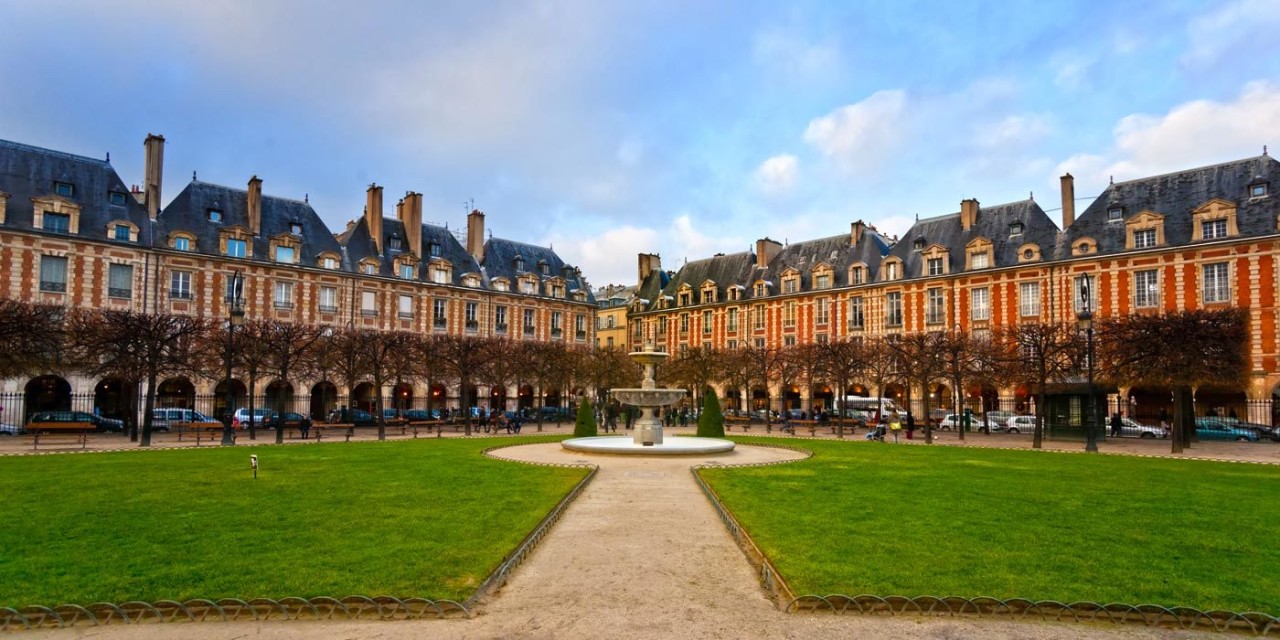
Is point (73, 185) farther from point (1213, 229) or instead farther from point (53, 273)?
point (1213, 229)

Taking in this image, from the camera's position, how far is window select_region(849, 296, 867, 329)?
46.3 m

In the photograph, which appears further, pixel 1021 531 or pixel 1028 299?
pixel 1028 299

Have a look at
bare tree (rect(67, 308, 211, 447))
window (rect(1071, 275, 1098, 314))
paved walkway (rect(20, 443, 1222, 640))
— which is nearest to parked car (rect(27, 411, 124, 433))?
bare tree (rect(67, 308, 211, 447))

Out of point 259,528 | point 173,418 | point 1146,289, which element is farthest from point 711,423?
point 1146,289

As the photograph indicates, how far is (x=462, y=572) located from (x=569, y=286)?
48.6 m

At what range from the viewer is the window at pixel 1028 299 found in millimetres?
39312

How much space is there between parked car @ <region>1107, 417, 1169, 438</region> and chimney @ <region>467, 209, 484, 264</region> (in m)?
36.3

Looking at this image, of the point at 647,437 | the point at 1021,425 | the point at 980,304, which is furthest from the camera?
the point at 980,304

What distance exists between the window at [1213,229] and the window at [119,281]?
49.6 meters

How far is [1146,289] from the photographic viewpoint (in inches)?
1415

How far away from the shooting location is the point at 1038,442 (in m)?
22.9

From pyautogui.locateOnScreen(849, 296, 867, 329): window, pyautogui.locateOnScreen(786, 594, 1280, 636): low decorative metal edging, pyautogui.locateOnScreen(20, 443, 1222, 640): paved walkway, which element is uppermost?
pyautogui.locateOnScreen(849, 296, 867, 329): window

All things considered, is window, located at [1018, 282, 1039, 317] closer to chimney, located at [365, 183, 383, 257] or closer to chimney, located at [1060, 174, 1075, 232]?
chimney, located at [1060, 174, 1075, 232]

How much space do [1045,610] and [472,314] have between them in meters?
44.2
